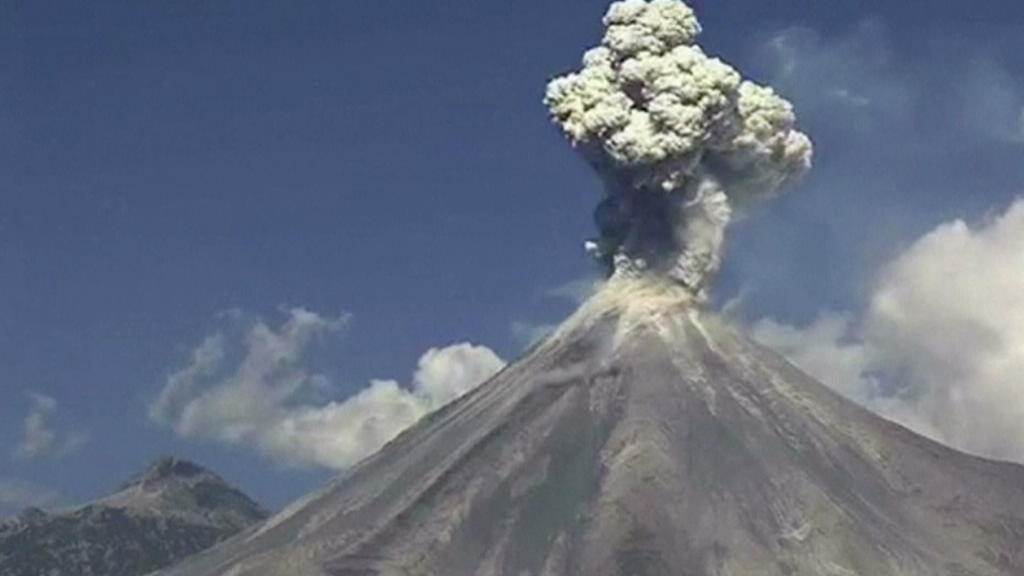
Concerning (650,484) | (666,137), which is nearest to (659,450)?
(650,484)

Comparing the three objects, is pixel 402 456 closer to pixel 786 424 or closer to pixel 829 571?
pixel 786 424

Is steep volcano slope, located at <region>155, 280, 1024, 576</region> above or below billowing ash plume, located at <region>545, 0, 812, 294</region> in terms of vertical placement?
below

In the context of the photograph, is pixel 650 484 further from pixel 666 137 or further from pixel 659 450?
pixel 666 137

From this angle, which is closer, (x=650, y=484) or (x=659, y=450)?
(x=650, y=484)

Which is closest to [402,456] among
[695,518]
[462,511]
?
[462,511]
